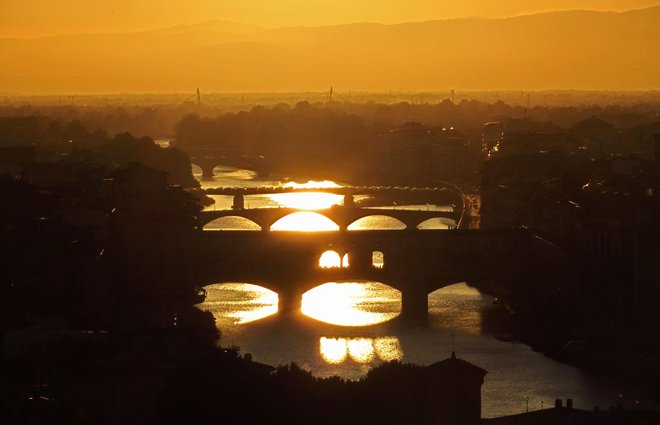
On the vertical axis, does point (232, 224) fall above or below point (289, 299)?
below

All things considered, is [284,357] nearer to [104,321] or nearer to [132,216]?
[104,321]

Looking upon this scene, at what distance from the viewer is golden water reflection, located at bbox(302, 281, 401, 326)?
167 ft

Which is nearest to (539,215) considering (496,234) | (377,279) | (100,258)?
(496,234)

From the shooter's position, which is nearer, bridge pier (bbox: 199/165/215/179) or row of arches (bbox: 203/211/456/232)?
row of arches (bbox: 203/211/456/232)

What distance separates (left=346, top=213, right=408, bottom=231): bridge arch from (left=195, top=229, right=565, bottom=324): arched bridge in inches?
727

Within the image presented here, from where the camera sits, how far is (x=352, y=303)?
5394 centimetres


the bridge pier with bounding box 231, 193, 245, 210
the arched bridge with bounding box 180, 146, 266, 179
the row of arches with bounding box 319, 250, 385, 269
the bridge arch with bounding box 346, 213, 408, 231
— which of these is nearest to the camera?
the row of arches with bounding box 319, 250, 385, 269

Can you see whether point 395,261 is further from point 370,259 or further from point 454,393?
point 454,393

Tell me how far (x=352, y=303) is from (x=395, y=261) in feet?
6.06

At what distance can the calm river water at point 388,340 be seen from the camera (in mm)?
40188

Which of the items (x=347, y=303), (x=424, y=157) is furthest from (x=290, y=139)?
(x=347, y=303)

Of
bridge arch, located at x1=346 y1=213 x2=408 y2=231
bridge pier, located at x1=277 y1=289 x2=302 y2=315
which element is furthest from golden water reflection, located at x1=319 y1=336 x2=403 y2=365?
bridge arch, located at x1=346 y1=213 x2=408 y2=231

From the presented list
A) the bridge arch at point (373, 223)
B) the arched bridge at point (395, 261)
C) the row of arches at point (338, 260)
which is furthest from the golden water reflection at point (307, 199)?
the arched bridge at point (395, 261)

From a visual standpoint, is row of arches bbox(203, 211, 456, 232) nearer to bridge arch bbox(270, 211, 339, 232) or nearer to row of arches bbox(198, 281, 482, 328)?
bridge arch bbox(270, 211, 339, 232)
